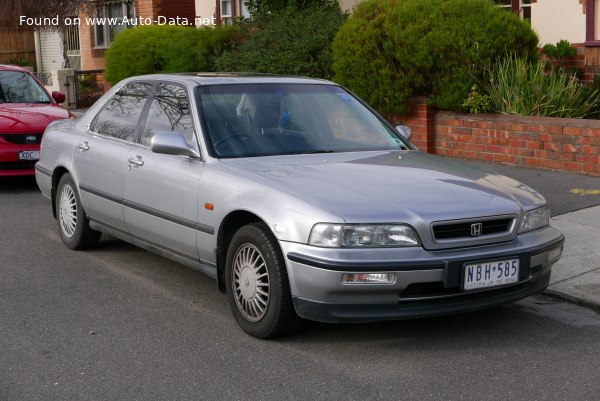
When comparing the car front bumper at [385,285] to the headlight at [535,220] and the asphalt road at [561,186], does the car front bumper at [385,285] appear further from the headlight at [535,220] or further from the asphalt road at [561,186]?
the asphalt road at [561,186]

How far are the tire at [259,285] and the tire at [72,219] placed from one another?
2451 millimetres

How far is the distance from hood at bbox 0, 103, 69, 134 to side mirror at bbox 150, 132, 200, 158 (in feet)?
18.4

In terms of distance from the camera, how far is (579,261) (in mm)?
7223

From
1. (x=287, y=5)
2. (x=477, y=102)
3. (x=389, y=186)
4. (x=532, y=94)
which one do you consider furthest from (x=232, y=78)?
(x=287, y=5)

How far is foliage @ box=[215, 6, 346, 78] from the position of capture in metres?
14.6

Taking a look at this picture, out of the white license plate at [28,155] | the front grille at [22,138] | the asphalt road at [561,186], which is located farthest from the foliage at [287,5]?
the white license plate at [28,155]

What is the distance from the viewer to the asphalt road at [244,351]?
481cm

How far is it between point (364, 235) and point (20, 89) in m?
8.76

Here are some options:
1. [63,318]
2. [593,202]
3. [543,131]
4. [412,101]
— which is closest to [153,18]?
[412,101]

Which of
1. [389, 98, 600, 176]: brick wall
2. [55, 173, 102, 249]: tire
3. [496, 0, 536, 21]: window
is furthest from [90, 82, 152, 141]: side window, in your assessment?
[496, 0, 536, 21]: window

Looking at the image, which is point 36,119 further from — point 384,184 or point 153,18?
point 153,18

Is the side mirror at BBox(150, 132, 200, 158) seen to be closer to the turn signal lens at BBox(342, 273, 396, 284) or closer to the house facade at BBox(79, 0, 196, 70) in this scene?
the turn signal lens at BBox(342, 273, 396, 284)

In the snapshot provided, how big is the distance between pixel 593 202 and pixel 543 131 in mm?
1941

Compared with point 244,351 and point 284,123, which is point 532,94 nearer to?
point 284,123
